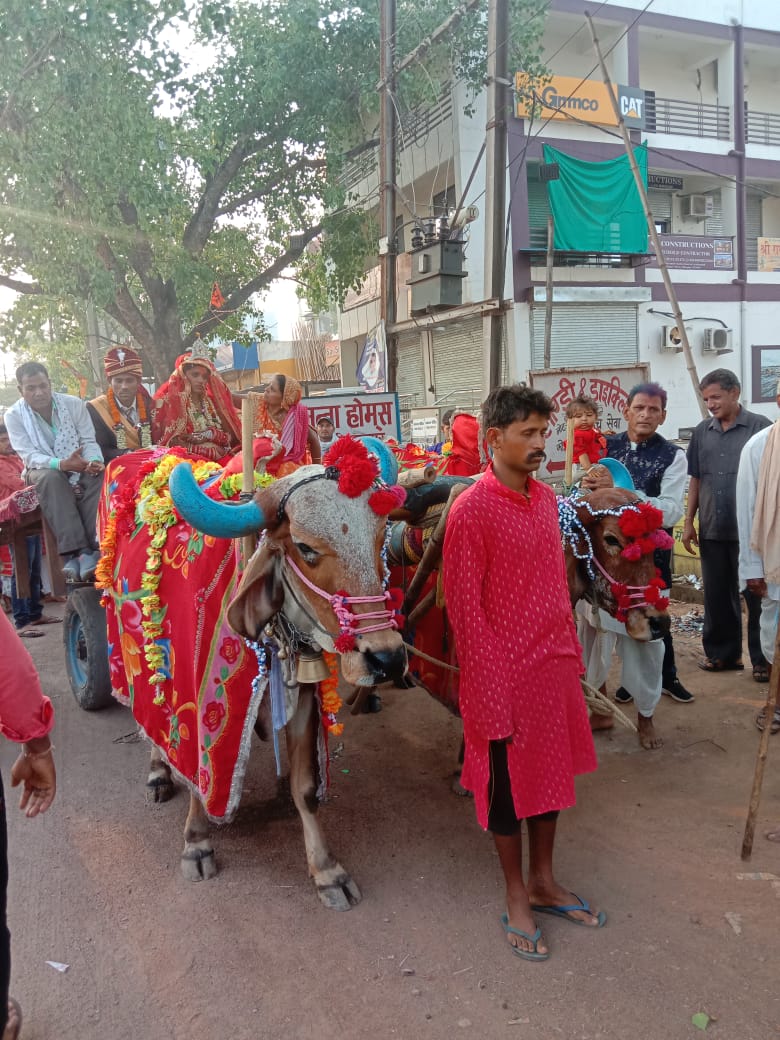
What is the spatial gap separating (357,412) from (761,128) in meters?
15.8

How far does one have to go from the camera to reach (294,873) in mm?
3455

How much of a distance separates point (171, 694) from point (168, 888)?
2.80ft

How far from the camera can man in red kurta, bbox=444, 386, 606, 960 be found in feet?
8.93

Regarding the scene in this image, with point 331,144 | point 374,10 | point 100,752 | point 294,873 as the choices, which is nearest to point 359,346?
point 331,144

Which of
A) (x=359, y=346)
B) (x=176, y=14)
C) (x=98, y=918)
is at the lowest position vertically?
(x=98, y=918)

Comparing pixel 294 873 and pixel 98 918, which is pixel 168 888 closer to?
pixel 98 918

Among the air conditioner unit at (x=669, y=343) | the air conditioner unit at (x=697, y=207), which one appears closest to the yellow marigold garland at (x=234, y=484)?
the air conditioner unit at (x=669, y=343)

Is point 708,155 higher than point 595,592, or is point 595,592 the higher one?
point 708,155

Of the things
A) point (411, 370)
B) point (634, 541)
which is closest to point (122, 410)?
point (634, 541)

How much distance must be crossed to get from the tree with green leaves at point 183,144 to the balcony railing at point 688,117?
4.90m

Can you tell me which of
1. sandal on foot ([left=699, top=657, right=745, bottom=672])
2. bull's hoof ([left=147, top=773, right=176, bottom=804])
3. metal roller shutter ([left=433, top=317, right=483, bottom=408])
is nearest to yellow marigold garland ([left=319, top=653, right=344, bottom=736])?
bull's hoof ([left=147, top=773, right=176, bottom=804])

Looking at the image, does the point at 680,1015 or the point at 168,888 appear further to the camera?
the point at 168,888

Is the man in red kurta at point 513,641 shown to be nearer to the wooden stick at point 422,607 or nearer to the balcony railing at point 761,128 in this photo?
the wooden stick at point 422,607

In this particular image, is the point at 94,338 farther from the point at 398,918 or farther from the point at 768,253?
the point at 398,918
